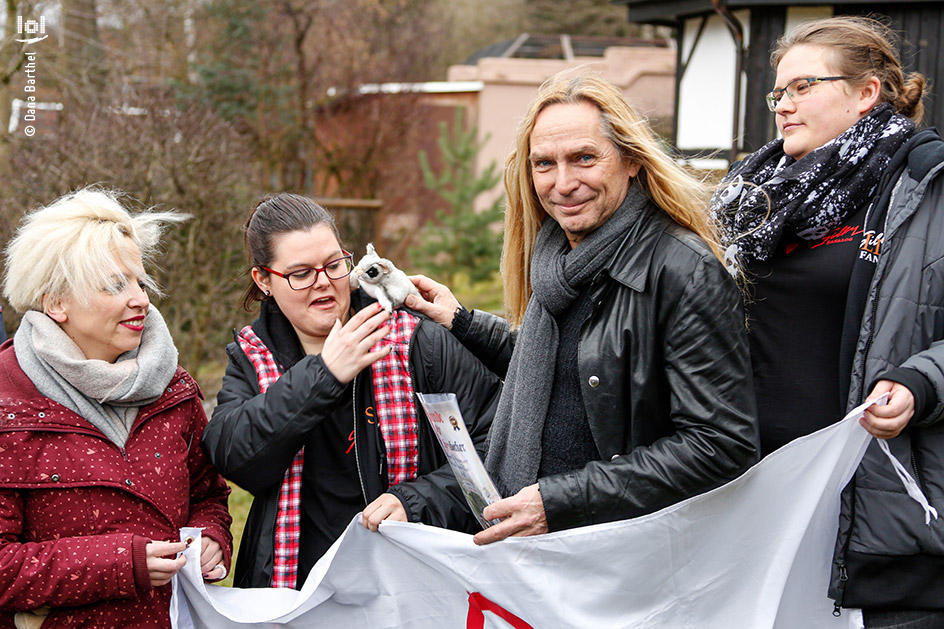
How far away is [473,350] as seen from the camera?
3076 mm

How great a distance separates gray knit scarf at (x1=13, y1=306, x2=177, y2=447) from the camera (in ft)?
7.72

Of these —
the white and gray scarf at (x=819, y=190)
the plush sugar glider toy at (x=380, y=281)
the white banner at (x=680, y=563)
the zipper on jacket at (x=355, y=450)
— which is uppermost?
the white and gray scarf at (x=819, y=190)

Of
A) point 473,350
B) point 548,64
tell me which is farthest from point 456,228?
point 473,350

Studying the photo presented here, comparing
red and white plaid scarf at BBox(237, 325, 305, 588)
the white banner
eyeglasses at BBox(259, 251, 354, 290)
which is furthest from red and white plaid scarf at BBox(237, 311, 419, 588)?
eyeglasses at BBox(259, 251, 354, 290)

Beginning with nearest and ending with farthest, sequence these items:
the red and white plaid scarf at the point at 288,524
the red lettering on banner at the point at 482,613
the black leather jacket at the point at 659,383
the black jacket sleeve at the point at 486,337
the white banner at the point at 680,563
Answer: the black leather jacket at the point at 659,383
the white banner at the point at 680,563
the red lettering on banner at the point at 482,613
the red and white plaid scarf at the point at 288,524
the black jacket sleeve at the point at 486,337

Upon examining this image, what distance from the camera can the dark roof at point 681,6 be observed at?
10031 mm

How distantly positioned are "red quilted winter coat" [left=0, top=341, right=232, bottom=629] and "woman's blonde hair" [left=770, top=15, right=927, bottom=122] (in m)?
2.24

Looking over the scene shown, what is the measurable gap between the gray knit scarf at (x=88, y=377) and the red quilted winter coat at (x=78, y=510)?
0.03 m

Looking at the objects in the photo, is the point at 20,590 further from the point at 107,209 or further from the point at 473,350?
the point at 473,350

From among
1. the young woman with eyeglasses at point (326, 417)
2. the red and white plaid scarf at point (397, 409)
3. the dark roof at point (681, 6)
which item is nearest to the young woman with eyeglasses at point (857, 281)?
the young woman with eyeglasses at point (326, 417)

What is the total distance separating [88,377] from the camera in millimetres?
2357

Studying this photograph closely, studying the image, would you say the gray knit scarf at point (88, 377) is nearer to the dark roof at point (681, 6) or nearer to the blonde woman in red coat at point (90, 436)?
the blonde woman in red coat at point (90, 436)

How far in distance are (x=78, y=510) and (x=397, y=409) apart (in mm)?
900

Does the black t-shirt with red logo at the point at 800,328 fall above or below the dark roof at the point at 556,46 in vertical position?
below
